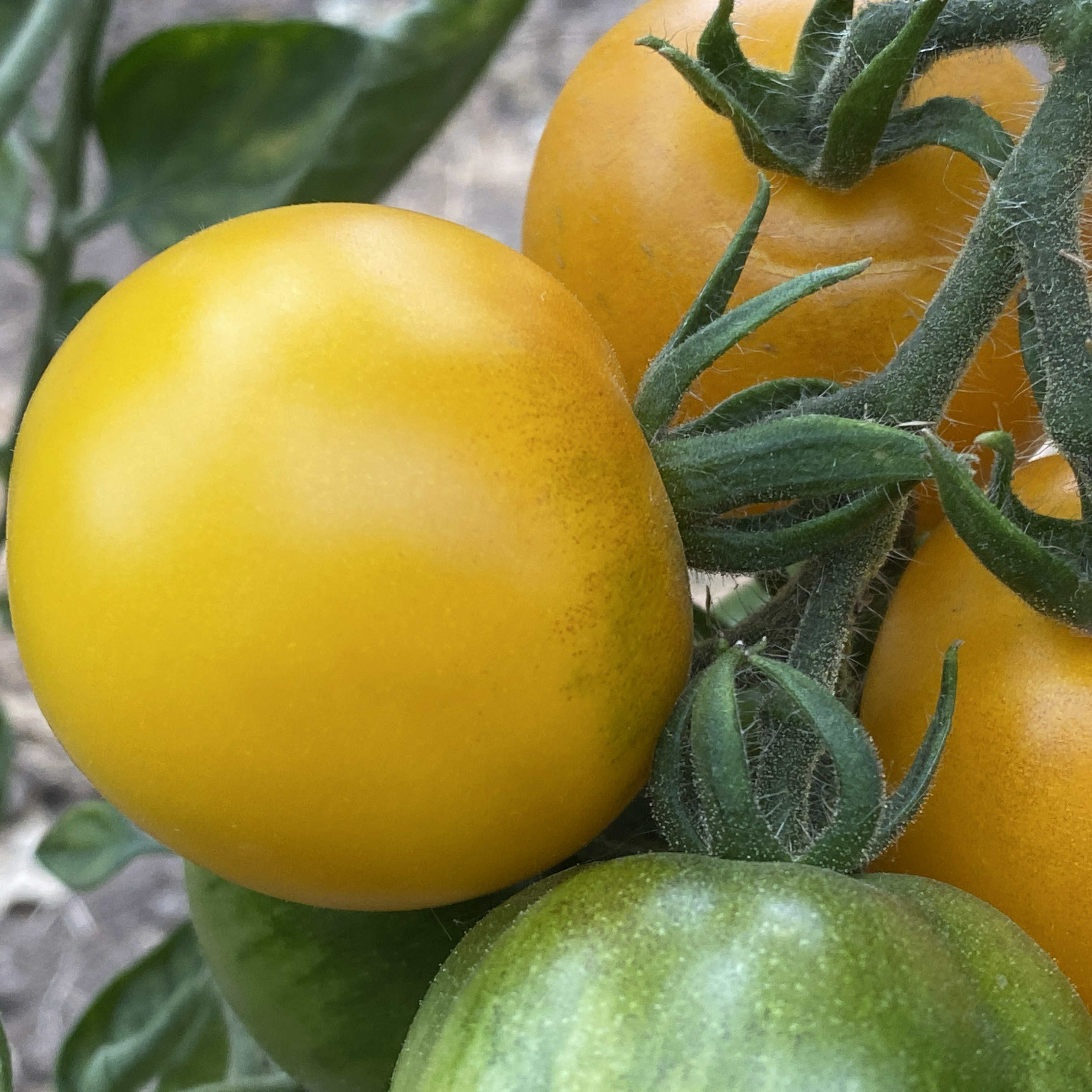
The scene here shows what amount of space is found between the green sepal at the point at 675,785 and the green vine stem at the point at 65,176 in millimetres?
546

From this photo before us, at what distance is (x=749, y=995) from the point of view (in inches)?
15.4

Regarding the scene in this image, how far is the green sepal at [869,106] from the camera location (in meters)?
0.47

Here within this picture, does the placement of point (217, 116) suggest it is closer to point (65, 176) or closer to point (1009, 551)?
point (65, 176)

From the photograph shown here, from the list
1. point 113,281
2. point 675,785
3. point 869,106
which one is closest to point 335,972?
point 675,785

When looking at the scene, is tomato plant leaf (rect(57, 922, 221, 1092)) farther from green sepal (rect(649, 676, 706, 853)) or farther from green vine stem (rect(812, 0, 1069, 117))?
green vine stem (rect(812, 0, 1069, 117))

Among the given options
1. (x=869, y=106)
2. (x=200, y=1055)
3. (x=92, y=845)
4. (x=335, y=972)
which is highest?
(x=869, y=106)

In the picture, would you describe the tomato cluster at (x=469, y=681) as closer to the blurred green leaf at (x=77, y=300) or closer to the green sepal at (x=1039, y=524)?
the green sepal at (x=1039, y=524)

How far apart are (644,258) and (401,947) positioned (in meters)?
0.33

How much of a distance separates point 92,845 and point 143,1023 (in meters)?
0.15

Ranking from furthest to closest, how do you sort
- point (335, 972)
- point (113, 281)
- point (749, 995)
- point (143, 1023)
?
point (113, 281)
point (143, 1023)
point (335, 972)
point (749, 995)

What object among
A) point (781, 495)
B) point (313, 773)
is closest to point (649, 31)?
point (781, 495)

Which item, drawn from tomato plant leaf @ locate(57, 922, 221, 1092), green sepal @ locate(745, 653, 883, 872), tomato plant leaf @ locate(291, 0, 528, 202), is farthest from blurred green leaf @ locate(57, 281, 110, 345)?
green sepal @ locate(745, 653, 883, 872)

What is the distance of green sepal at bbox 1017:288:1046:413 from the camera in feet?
1.63

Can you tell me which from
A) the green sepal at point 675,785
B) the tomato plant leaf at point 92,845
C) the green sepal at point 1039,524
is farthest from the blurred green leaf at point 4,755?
the green sepal at point 1039,524
